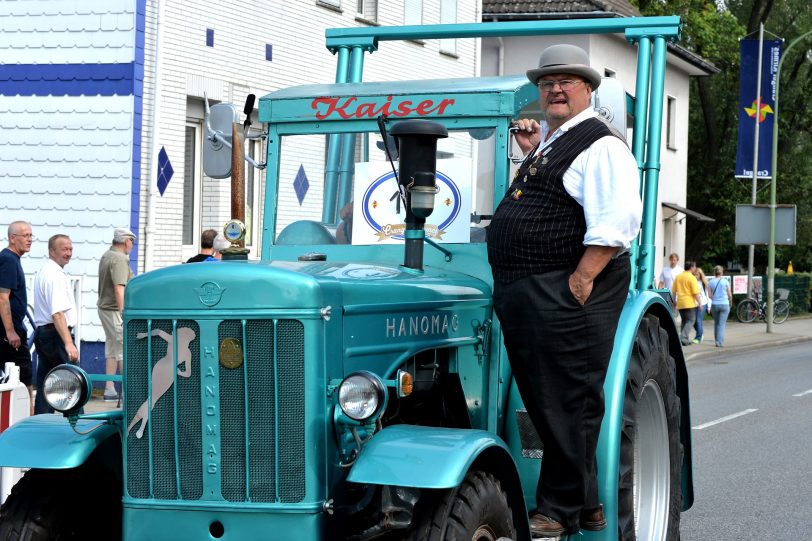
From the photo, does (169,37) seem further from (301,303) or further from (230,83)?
(301,303)

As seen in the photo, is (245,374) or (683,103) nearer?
(245,374)

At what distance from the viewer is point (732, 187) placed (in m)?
47.2

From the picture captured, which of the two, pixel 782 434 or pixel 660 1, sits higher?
pixel 660 1

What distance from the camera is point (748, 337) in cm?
3184

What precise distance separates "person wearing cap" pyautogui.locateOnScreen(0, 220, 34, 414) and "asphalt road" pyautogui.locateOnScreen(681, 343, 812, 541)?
5802mm

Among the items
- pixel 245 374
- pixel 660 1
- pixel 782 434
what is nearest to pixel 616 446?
pixel 245 374

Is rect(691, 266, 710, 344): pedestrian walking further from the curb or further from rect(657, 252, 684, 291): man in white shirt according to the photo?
the curb

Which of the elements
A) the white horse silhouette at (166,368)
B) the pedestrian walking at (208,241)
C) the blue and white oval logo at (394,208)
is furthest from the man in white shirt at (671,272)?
the white horse silhouette at (166,368)

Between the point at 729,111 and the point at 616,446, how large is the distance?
45.0 metres

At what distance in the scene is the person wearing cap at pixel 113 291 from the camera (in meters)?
14.2

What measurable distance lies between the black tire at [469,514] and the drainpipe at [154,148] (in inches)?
487

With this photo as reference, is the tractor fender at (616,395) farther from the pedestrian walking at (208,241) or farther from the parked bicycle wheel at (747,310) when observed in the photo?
the parked bicycle wheel at (747,310)

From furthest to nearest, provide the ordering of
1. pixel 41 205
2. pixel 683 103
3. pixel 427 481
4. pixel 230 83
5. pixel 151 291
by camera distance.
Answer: pixel 683 103, pixel 230 83, pixel 41 205, pixel 151 291, pixel 427 481

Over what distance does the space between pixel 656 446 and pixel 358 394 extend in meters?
2.75
